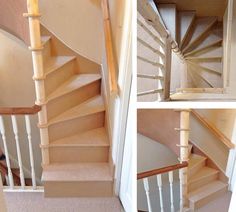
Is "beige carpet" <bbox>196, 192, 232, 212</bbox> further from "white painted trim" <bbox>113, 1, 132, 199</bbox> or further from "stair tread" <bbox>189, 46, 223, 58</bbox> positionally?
"stair tread" <bbox>189, 46, 223, 58</bbox>

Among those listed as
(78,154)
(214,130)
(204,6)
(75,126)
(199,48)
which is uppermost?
(204,6)

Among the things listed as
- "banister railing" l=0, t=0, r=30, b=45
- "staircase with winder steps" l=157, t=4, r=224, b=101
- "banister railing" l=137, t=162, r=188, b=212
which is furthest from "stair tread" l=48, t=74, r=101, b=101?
"banister railing" l=137, t=162, r=188, b=212

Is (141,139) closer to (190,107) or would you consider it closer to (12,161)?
(190,107)

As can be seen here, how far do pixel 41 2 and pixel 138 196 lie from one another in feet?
9.33

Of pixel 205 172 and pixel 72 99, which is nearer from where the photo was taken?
pixel 205 172

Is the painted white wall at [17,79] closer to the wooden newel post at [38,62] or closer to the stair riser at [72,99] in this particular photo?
the stair riser at [72,99]

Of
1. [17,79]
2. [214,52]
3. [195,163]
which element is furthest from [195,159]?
[17,79]

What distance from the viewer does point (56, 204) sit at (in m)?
2.55

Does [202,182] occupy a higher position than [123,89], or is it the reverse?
[123,89]

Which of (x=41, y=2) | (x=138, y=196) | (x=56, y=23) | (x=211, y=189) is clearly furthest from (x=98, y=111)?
(x=211, y=189)

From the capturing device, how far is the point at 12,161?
14.1 ft

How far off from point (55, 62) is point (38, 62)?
63cm

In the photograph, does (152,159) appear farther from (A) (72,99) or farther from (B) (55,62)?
(B) (55,62)

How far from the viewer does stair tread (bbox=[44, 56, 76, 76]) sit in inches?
114
